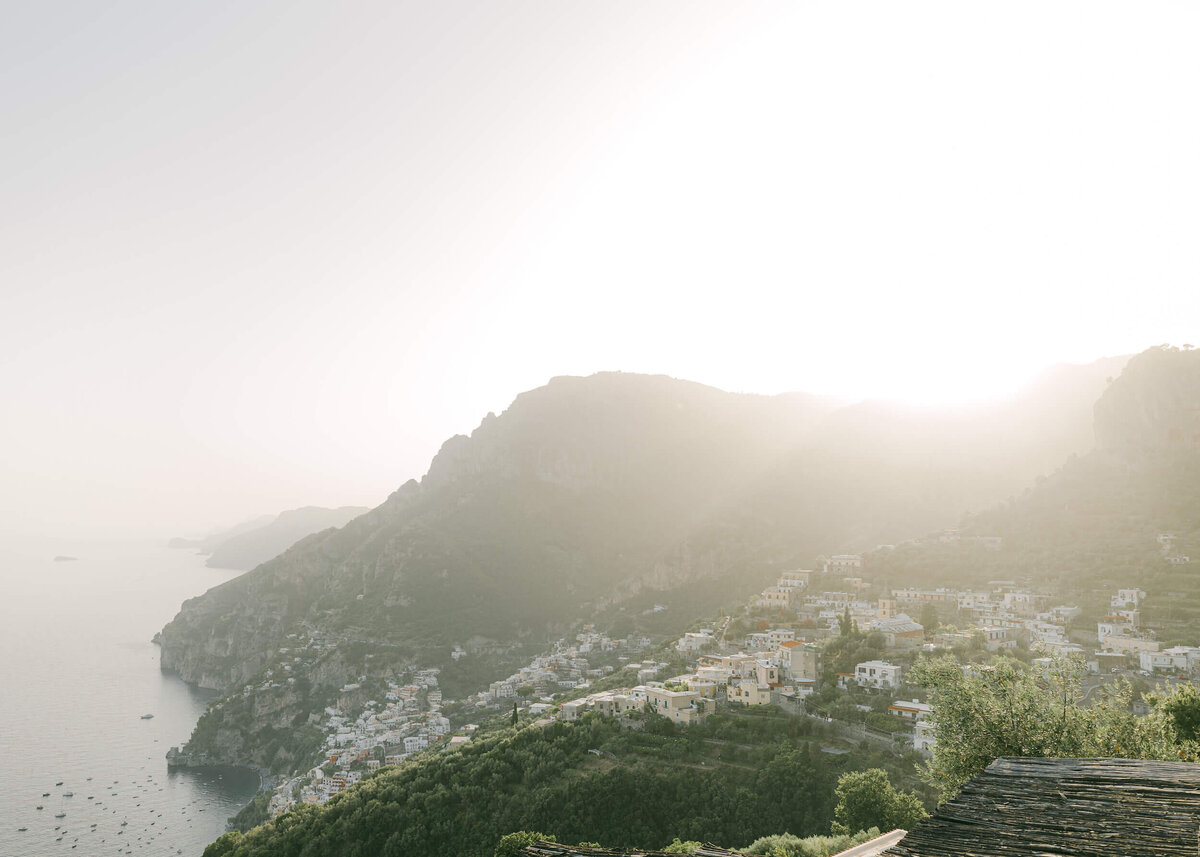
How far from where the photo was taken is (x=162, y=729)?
64.2m

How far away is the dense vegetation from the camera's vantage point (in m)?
24.3

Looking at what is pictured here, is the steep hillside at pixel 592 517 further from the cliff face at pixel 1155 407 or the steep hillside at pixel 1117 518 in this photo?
the cliff face at pixel 1155 407

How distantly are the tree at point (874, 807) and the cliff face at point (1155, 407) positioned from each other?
53019 mm

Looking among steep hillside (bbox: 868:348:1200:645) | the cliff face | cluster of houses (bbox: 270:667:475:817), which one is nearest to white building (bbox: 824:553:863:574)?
steep hillside (bbox: 868:348:1200:645)

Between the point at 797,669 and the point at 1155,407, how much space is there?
47.2 m

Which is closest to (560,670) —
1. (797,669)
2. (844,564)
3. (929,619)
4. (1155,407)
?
(844,564)

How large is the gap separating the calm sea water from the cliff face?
75783 millimetres

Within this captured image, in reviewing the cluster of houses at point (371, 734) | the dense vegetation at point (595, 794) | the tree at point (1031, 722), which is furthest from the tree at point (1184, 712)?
the cluster of houses at point (371, 734)

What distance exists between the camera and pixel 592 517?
362 ft

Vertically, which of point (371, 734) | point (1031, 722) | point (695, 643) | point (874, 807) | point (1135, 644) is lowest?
point (371, 734)

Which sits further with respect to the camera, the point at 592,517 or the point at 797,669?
the point at 592,517

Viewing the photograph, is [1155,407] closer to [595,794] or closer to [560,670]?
[560,670]

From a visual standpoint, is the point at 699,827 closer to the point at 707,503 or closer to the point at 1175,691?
the point at 1175,691

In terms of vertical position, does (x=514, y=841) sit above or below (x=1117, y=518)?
below
